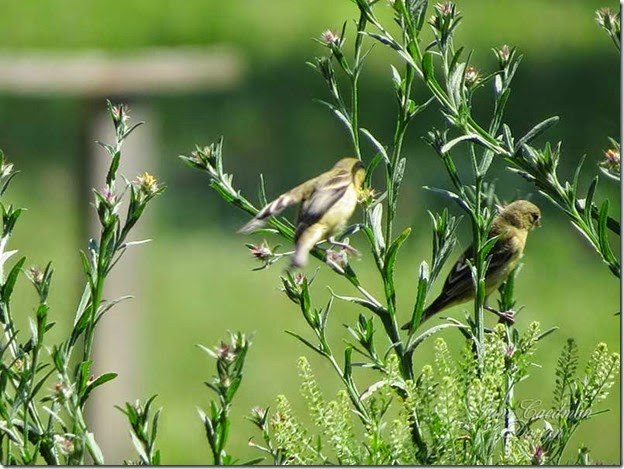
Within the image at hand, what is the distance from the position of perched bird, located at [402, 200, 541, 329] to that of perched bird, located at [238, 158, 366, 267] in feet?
0.83

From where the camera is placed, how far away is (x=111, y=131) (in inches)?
225

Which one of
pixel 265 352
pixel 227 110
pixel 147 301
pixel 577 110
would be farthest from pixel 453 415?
pixel 227 110

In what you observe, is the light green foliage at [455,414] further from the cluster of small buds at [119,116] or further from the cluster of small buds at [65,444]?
the cluster of small buds at [119,116]

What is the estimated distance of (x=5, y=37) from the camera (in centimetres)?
1045

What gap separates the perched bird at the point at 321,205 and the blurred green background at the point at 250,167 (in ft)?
8.96

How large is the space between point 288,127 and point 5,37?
2500 millimetres

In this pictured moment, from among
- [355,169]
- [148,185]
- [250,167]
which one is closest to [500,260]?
[355,169]

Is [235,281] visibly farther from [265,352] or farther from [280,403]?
[280,403]

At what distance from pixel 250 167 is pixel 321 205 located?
6882 mm

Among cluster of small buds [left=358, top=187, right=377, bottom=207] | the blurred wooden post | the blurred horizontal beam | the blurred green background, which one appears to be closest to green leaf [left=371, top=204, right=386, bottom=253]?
cluster of small buds [left=358, top=187, right=377, bottom=207]

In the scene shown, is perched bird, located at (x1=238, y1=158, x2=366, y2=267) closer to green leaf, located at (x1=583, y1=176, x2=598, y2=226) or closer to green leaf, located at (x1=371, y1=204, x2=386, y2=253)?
green leaf, located at (x1=371, y1=204, x2=386, y2=253)

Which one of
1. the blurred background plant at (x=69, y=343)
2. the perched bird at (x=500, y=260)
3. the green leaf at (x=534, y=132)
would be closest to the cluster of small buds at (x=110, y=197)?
the blurred background plant at (x=69, y=343)

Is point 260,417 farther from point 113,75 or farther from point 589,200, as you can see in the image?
point 113,75

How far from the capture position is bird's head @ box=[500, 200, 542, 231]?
2.54 meters
